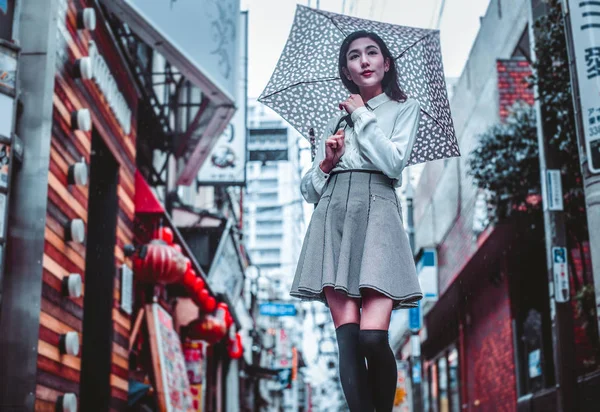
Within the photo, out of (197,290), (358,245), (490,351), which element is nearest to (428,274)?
(490,351)

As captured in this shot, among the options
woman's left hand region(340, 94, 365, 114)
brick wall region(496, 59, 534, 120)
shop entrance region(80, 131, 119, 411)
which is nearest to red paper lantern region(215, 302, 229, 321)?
shop entrance region(80, 131, 119, 411)

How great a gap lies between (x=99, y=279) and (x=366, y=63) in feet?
23.9

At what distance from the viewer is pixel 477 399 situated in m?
19.3

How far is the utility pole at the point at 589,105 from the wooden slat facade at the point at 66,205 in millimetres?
4738

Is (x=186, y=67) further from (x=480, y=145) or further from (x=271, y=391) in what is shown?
(x=271, y=391)

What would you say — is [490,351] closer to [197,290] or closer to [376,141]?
[197,290]

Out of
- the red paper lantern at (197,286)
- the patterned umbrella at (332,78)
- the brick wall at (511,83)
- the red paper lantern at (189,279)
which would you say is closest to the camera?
the patterned umbrella at (332,78)

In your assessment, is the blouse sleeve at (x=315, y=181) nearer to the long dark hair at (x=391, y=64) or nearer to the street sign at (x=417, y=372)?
the long dark hair at (x=391, y=64)

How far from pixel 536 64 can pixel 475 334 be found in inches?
399

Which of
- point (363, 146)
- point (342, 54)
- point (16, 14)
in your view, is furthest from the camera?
point (16, 14)

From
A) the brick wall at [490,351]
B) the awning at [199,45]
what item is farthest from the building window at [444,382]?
the awning at [199,45]

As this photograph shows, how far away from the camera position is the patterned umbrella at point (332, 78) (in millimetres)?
4738

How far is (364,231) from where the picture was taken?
4.08 meters

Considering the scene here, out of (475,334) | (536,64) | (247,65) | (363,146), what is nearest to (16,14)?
(363,146)
